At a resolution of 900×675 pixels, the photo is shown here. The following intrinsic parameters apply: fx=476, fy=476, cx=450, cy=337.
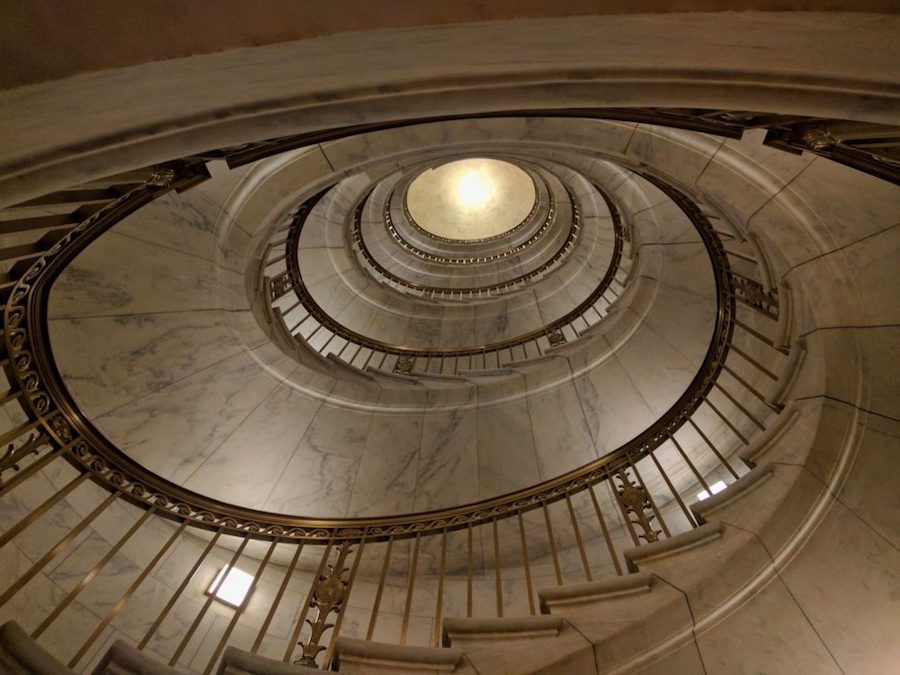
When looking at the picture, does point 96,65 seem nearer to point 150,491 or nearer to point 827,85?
point 827,85

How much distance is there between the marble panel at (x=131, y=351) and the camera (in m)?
3.86

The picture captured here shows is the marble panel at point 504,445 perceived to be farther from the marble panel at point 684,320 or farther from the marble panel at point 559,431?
the marble panel at point 684,320

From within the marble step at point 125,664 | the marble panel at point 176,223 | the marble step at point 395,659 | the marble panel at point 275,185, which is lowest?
the marble step at point 125,664

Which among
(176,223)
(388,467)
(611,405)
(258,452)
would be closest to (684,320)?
(611,405)

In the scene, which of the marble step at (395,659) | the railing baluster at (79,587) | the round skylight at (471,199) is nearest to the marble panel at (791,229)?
the marble step at (395,659)

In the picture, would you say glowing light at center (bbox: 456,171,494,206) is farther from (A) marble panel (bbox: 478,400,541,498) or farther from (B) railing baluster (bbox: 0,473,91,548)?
(B) railing baluster (bbox: 0,473,91,548)

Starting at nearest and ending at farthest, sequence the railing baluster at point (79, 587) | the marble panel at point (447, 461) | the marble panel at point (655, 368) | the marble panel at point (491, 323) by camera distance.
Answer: the railing baluster at point (79, 587) → the marble panel at point (655, 368) → the marble panel at point (447, 461) → the marble panel at point (491, 323)

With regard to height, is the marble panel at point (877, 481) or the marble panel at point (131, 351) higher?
the marble panel at point (131, 351)

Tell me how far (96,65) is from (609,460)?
3700mm

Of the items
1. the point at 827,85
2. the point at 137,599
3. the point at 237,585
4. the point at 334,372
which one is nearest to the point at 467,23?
the point at 827,85

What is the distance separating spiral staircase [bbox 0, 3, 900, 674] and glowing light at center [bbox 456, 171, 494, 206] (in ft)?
12.2

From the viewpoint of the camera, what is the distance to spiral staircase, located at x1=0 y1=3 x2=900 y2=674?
1.18 meters

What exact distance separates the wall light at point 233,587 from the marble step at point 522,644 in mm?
3355

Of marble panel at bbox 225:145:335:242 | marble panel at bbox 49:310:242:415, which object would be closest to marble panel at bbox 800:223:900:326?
marble panel at bbox 225:145:335:242
